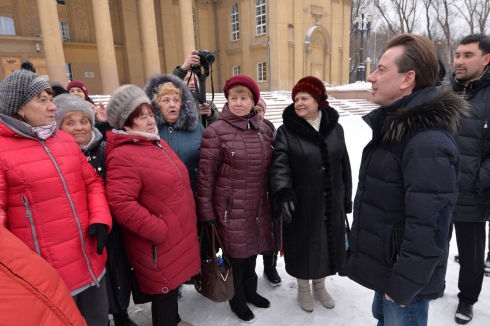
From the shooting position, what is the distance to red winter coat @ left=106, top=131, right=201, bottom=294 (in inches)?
78.4

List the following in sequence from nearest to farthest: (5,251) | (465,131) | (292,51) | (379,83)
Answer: (5,251)
(379,83)
(465,131)
(292,51)

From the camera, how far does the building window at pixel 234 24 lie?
2501cm

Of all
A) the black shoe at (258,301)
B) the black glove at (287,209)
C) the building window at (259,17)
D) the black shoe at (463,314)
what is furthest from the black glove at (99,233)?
the building window at (259,17)

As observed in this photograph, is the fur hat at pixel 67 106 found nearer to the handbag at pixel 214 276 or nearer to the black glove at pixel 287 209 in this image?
the handbag at pixel 214 276

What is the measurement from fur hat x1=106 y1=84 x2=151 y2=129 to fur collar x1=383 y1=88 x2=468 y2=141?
5.53 feet

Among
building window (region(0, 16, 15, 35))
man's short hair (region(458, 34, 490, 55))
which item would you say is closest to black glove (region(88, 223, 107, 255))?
man's short hair (region(458, 34, 490, 55))

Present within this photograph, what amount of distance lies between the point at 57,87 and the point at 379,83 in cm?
333

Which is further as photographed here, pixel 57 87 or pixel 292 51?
pixel 292 51

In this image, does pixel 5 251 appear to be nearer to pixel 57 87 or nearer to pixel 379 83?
pixel 379 83

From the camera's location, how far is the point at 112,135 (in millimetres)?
2125

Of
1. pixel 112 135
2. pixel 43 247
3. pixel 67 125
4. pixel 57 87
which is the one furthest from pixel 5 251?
pixel 57 87

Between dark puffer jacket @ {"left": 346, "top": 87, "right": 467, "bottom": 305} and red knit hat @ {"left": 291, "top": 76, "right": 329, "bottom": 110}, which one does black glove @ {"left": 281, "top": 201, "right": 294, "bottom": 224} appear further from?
red knit hat @ {"left": 291, "top": 76, "right": 329, "bottom": 110}

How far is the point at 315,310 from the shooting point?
2881mm

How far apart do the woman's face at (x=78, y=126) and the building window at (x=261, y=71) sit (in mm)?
23064
